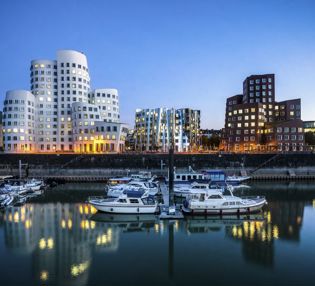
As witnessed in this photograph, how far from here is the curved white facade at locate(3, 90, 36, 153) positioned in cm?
11362

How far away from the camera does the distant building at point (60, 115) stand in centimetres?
11325

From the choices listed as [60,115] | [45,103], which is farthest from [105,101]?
[45,103]

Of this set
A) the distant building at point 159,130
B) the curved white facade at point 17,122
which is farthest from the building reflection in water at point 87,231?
the distant building at point 159,130

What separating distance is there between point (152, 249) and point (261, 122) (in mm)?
113537

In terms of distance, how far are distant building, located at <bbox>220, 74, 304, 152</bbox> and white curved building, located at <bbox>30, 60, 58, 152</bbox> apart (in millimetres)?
75260

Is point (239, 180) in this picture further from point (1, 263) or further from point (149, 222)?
point (1, 263)

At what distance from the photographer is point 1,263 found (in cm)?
2448

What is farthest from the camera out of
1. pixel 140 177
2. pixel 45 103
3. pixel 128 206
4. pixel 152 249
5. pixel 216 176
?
pixel 45 103

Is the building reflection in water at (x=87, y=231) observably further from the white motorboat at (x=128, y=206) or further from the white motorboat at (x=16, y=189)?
the white motorboat at (x=16, y=189)

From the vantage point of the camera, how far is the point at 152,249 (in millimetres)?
28188

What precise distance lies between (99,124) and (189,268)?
9382 centimetres

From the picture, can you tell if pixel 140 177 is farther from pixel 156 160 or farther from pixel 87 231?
pixel 87 231

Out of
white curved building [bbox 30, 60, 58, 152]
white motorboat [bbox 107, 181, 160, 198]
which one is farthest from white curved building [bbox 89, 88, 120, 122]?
white motorboat [bbox 107, 181, 160, 198]

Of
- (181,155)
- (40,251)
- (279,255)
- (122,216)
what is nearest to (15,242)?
(40,251)
